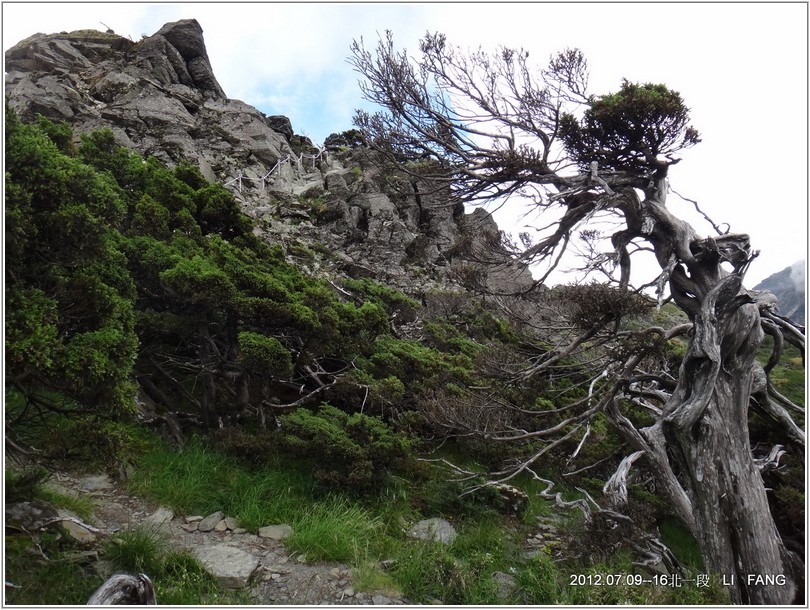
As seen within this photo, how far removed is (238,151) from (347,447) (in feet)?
60.6

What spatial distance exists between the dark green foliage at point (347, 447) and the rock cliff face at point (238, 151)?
8.34m

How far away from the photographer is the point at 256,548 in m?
4.75

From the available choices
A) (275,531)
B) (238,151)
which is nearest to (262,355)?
(275,531)

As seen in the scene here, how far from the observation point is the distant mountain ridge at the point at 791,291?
698 centimetres

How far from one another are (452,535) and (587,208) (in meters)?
4.37

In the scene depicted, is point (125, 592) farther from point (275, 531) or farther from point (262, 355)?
point (262, 355)

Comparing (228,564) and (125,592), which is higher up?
(125,592)

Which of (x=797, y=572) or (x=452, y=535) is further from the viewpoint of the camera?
(x=452, y=535)

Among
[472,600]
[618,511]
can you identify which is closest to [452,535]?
[472,600]

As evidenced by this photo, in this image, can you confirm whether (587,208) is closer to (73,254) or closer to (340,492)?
(340,492)

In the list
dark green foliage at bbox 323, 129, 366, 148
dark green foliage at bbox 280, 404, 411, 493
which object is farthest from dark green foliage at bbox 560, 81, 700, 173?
dark green foliage at bbox 323, 129, 366, 148

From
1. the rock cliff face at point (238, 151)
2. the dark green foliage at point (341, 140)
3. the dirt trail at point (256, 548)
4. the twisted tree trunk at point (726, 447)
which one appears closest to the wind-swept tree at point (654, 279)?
the twisted tree trunk at point (726, 447)

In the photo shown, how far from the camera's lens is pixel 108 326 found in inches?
147

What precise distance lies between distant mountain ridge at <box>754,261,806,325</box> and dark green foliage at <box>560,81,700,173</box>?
8.47 feet
